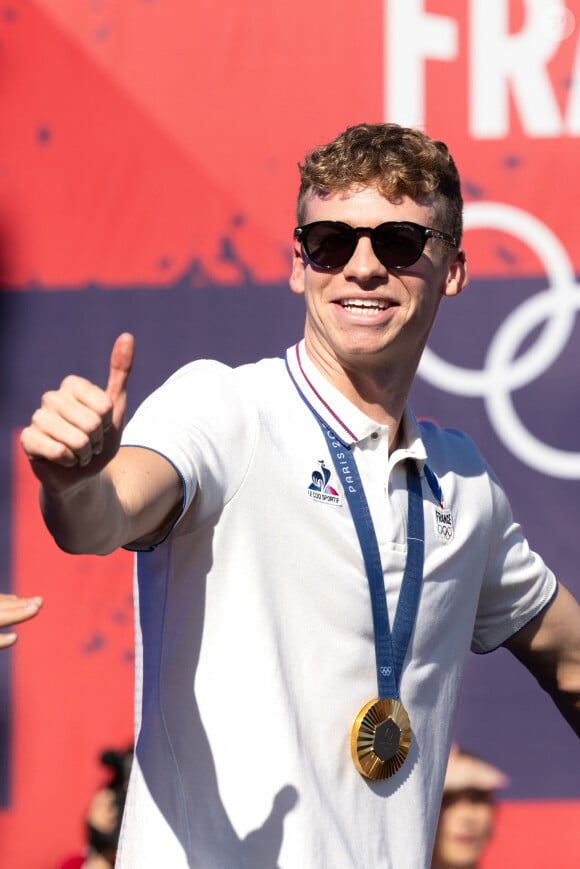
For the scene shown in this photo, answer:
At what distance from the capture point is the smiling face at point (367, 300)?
228cm

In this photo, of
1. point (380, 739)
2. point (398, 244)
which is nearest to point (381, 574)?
point (380, 739)

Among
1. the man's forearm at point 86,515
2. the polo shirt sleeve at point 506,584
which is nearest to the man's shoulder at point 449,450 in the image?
the polo shirt sleeve at point 506,584

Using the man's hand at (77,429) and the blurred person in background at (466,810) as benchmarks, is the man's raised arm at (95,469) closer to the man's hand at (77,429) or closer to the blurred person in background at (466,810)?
the man's hand at (77,429)

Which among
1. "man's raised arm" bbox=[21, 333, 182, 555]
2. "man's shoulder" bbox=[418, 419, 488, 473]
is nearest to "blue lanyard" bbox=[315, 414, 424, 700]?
"man's shoulder" bbox=[418, 419, 488, 473]

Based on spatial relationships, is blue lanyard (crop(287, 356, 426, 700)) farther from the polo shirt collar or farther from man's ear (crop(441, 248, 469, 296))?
man's ear (crop(441, 248, 469, 296))

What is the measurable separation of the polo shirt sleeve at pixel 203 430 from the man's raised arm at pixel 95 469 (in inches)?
1.5

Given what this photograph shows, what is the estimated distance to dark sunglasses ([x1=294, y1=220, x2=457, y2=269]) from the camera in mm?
2291

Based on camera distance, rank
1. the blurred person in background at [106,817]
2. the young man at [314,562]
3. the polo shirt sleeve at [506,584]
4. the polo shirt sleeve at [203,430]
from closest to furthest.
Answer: the polo shirt sleeve at [203,430], the young man at [314,562], the polo shirt sleeve at [506,584], the blurred person in background at [106,817]

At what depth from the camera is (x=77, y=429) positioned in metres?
1.57

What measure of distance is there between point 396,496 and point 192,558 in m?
0.44

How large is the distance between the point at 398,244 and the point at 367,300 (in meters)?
0.11

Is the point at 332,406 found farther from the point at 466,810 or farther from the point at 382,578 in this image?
the point at 466,810

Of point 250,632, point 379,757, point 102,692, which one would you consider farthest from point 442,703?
point 102,692

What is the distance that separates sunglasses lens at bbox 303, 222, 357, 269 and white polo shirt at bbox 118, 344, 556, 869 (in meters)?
0.23
